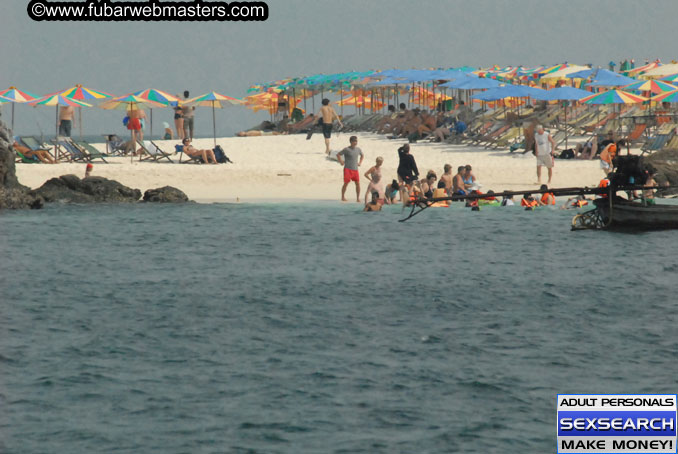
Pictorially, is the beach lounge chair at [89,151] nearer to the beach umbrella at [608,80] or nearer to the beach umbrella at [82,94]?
the beach umbrella at [82,94]

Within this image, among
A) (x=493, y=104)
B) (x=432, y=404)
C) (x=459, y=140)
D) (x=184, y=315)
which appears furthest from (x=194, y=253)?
(x=493, y=104)

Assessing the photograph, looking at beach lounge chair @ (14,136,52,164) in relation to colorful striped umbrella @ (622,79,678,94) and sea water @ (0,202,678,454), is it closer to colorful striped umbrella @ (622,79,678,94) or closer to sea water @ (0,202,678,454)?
sea water @ (0,202,678,454)

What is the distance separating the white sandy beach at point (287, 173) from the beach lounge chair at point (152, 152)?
28 centimetres

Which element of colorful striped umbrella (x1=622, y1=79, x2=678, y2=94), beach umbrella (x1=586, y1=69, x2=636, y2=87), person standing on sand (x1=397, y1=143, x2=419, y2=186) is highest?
beach umbrella (x1=586, y1=69, x2=636, y2=87)

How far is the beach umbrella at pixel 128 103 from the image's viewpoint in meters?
33.2

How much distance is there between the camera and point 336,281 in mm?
16547

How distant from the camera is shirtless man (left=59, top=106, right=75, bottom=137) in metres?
35.2

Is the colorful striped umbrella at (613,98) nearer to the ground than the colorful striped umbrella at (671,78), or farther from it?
nearer to the ground

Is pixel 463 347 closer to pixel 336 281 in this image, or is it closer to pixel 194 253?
pixel 336 281

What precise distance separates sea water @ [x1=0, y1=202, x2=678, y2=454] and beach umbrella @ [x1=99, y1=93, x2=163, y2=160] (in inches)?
453

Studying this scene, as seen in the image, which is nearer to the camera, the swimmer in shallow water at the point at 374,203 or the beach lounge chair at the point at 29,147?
the swimmer in shallow water at the point at 374,203

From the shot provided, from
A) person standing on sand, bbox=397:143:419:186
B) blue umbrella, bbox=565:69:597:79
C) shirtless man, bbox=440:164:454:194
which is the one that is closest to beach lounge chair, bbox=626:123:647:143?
blue umbrella, bbox=565:69:597:79

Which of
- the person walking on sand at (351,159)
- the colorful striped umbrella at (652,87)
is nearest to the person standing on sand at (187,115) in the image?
the colorful striped umbrella at (652,87)

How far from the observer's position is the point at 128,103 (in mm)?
33938
